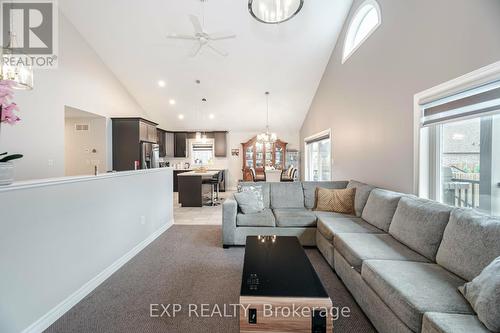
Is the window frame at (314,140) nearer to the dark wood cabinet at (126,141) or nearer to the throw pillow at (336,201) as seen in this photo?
the throw pillow at (336,201)

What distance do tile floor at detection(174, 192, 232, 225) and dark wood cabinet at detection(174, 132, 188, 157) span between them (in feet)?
10.6

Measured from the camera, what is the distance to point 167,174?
434cm

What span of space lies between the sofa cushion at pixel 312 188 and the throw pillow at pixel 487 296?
2.49 metres

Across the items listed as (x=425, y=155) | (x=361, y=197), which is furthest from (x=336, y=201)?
(x=425, y=155)

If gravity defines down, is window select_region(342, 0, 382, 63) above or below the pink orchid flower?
above

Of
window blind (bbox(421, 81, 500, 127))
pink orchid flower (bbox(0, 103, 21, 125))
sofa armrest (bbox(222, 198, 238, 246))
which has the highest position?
window blind (bbox(421, 81, 500, 127))

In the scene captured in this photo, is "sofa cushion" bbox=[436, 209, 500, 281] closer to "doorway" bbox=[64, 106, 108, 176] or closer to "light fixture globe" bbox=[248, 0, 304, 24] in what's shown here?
"light fixture globe" bbox=[248, 0, 304, 24]

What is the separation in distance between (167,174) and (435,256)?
157 inches

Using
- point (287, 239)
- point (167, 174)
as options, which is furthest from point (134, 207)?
point (287, 239)

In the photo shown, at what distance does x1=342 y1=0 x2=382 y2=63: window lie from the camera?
371cm

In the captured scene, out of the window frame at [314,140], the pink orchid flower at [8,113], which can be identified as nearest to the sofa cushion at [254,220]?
the pink orchid flower at [8,113]

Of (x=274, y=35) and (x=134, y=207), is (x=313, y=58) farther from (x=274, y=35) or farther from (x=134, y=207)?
(x=134, y=207)

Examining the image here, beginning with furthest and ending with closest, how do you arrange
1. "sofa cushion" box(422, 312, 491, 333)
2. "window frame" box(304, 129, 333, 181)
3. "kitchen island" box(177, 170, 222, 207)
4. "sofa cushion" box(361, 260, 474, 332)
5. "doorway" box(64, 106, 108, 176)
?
"kitchen island" box(177, 170, 222, 207)
"doorway" box(64, 106, 108, 176)
"window frame" box(304, 129, 333, 181)
"sofa cushion" box(361, 260, 474, 332)
"sofa cushion" box(422, 312, 491, 333)

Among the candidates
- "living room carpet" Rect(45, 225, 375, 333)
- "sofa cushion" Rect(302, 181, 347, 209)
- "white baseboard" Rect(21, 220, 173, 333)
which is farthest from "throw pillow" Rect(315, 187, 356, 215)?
"white baseboard" Rect(21, 220, 173, 333)
